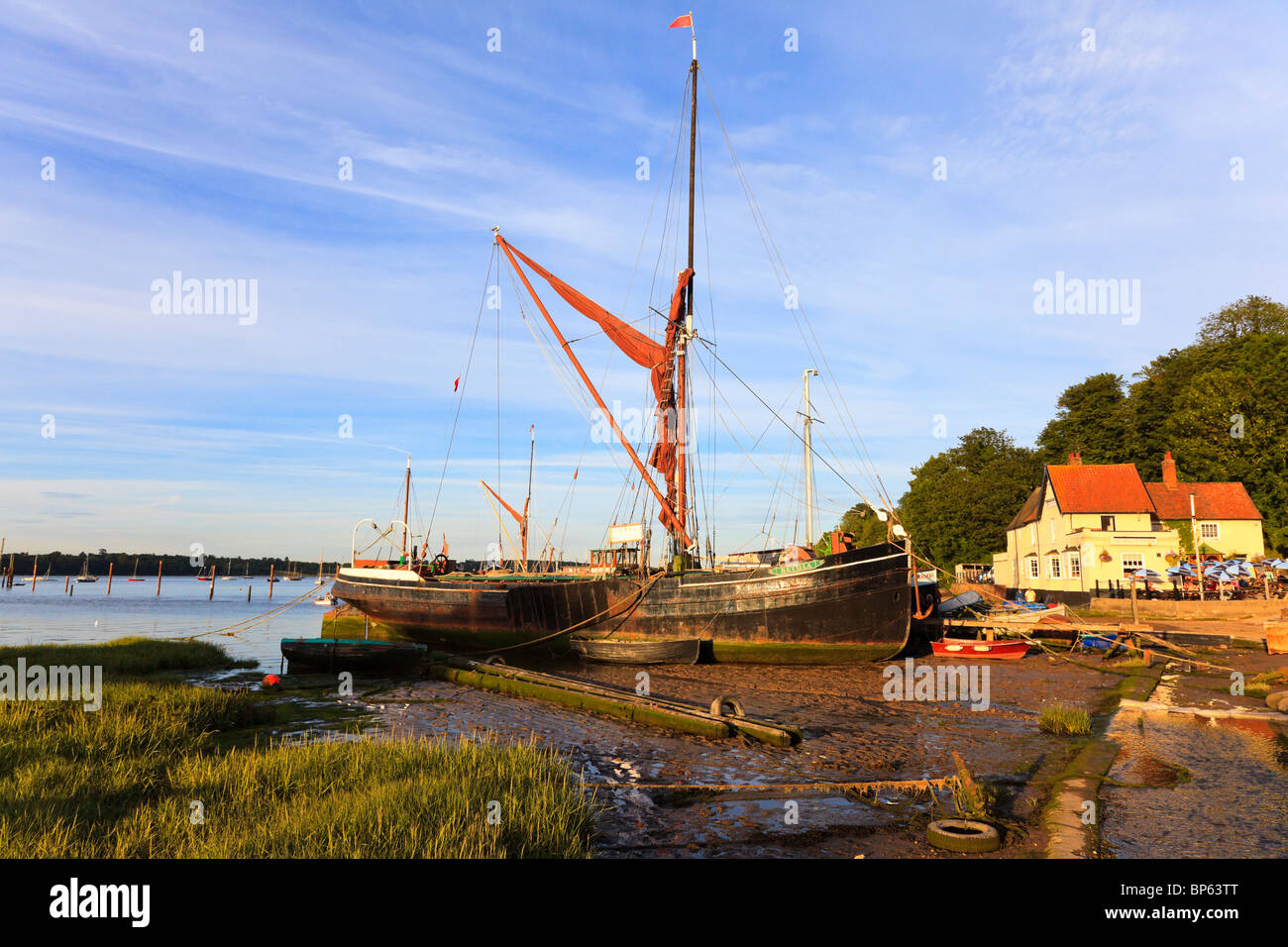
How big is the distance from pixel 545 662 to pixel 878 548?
15.9 metres

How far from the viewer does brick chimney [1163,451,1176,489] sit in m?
53.6

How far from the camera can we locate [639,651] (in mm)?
29328

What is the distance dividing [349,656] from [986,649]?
2594cm

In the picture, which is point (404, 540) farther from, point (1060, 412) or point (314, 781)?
point (1060, 412)

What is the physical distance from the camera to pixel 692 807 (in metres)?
10.4

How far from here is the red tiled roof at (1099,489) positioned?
50188 millimetres

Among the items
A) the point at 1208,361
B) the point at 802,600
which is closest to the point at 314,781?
the point at 802,600

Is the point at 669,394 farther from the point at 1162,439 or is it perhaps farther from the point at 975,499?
the point at 1162,439

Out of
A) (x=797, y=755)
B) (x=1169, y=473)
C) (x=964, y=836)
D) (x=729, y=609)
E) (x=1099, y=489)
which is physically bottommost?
(x=797, y=755)

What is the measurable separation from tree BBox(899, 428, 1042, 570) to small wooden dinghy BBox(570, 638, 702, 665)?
60.5m

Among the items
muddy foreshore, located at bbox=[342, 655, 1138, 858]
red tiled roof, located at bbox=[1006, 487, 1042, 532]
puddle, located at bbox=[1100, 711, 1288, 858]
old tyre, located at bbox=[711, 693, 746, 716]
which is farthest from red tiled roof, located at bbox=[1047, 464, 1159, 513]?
old tyre, located at bbox=[711, 693, 746, 716]

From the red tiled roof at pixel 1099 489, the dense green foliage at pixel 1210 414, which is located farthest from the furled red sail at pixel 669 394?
the dense green foliage at pixel 1210 414

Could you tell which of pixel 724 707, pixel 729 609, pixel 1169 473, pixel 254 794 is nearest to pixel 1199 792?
pixel 724 707

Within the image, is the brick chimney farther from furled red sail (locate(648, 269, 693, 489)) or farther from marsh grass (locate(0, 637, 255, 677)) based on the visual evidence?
marsh grass (locate(0, 637, 255, 677))
